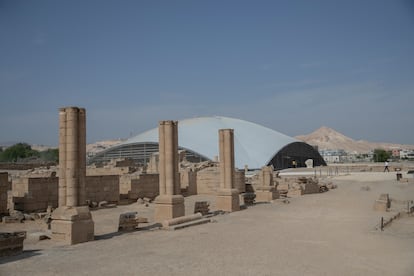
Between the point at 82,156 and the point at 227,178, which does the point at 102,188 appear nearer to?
the point at 227,178

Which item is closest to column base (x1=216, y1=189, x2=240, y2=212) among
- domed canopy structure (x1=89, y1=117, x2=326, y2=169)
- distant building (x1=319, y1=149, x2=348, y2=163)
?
domed canopy structure (x1=89, y1=117, x2=326, y2=169)

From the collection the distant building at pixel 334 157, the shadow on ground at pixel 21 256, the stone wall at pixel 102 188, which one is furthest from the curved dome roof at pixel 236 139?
the distant building at pixel 334 157

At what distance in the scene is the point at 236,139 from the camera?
52469 mm

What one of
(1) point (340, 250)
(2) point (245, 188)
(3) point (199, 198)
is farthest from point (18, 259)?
(2) point (245, 188)

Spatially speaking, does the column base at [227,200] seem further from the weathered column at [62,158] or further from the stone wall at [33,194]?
the weathered column at [62,158]

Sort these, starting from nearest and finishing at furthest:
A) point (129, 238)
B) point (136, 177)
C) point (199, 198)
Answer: point (129, 238) → point (136, 177) → point (199, 198)

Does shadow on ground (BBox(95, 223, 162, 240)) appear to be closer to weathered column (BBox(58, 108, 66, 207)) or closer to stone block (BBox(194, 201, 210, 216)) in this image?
weathered column (BBox(58, 108, 66, 207))

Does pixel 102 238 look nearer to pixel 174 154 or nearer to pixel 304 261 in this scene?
pixel 174 154

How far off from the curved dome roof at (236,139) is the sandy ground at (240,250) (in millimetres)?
35953

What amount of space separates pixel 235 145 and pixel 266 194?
30879mm

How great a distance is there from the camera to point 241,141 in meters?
52.2

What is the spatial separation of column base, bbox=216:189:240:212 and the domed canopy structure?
103 feet

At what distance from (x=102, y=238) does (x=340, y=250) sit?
5716 mm

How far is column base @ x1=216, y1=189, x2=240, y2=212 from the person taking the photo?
51.4ft
